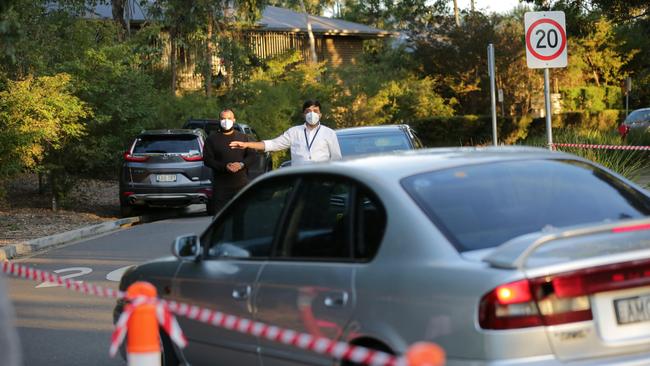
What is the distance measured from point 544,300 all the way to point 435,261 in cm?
56

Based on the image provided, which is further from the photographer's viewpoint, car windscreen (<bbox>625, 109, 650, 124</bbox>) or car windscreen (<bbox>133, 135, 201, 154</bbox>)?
car windscreen (<bbox>625, 109, 650, 124</bbox>)

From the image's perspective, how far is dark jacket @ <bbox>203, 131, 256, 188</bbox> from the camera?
13141mm

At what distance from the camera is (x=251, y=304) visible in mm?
6027

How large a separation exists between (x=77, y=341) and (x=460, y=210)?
4668mm

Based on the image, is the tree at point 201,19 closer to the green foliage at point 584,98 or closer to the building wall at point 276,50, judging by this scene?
the building wall at point 276,50

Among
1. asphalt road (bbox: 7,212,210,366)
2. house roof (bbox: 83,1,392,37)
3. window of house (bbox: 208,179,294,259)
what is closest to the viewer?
window of house (bbox: 208,179,294,259)

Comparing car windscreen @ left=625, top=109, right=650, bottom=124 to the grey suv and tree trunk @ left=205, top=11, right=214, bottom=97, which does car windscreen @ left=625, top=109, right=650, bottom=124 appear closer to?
tree trunk @ left=205, top=11, right=214, bottom=97

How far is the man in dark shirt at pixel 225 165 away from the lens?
13086mm

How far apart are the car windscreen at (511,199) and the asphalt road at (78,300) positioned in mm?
3585

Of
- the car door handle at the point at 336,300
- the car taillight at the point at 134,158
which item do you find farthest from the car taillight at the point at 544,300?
the car taillight at the point at 134,158

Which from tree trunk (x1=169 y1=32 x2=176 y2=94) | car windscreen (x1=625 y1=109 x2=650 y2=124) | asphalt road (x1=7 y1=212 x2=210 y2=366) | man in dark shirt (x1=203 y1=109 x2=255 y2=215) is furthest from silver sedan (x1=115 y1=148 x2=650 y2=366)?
tree trunk (x1=169 y1=32 x2=176 y2=94)

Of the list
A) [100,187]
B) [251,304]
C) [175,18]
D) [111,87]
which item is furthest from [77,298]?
[175,18]

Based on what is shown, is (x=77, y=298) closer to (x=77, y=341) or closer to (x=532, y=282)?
(x=77, y=341)

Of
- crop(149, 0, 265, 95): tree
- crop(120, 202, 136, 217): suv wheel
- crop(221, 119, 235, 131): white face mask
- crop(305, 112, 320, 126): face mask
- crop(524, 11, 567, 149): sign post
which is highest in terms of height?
crop(149, 0, 265, 95): tree
